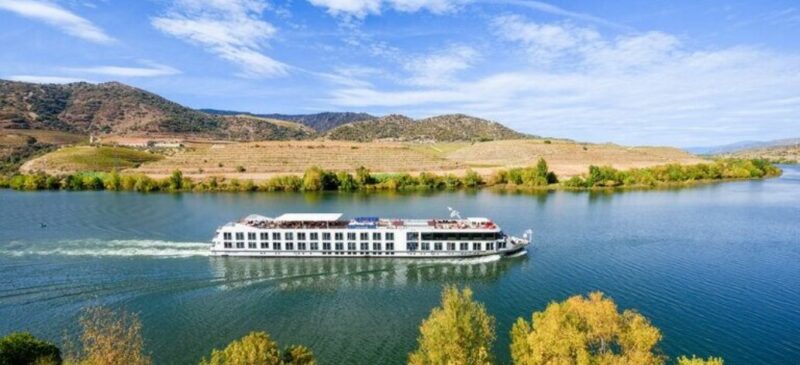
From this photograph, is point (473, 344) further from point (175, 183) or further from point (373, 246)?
point (175, 183)

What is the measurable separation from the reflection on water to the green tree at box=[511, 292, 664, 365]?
23879mm

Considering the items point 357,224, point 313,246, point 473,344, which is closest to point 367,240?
point 357,224

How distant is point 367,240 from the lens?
58938 mm

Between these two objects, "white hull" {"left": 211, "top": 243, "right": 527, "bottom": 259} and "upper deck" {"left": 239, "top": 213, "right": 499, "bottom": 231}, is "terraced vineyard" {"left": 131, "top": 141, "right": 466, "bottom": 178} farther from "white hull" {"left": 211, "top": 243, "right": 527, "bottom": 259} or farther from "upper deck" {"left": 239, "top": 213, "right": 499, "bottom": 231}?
"white hull" {"left": 211, "top": 243, "right": 527, "bottom": 259}

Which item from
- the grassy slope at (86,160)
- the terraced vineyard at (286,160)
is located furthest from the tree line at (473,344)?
the grassy slope at (86,160)

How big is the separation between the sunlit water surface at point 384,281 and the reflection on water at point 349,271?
0.23m

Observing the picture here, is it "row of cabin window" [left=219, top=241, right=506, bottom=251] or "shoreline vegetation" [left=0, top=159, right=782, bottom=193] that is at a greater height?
"shoreline vegetation" [left=0, top=159, right=782, bottom=193]

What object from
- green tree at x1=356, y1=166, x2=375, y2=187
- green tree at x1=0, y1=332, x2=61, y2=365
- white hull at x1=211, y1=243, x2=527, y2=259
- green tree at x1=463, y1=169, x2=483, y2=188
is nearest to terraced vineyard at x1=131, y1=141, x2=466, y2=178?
green tree at x1=356, y1=166, x2=375, y2=187

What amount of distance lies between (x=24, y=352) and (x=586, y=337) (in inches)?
1228

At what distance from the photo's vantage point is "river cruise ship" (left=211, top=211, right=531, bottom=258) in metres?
58.2

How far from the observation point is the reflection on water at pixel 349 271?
4978 centimetres

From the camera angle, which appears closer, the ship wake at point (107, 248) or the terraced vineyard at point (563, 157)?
the ship wake at point (107, 248)

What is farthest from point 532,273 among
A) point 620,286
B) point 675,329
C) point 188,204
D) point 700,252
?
point 188,204

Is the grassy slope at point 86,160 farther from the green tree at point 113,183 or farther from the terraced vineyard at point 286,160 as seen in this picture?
the green tree at point 113,183
